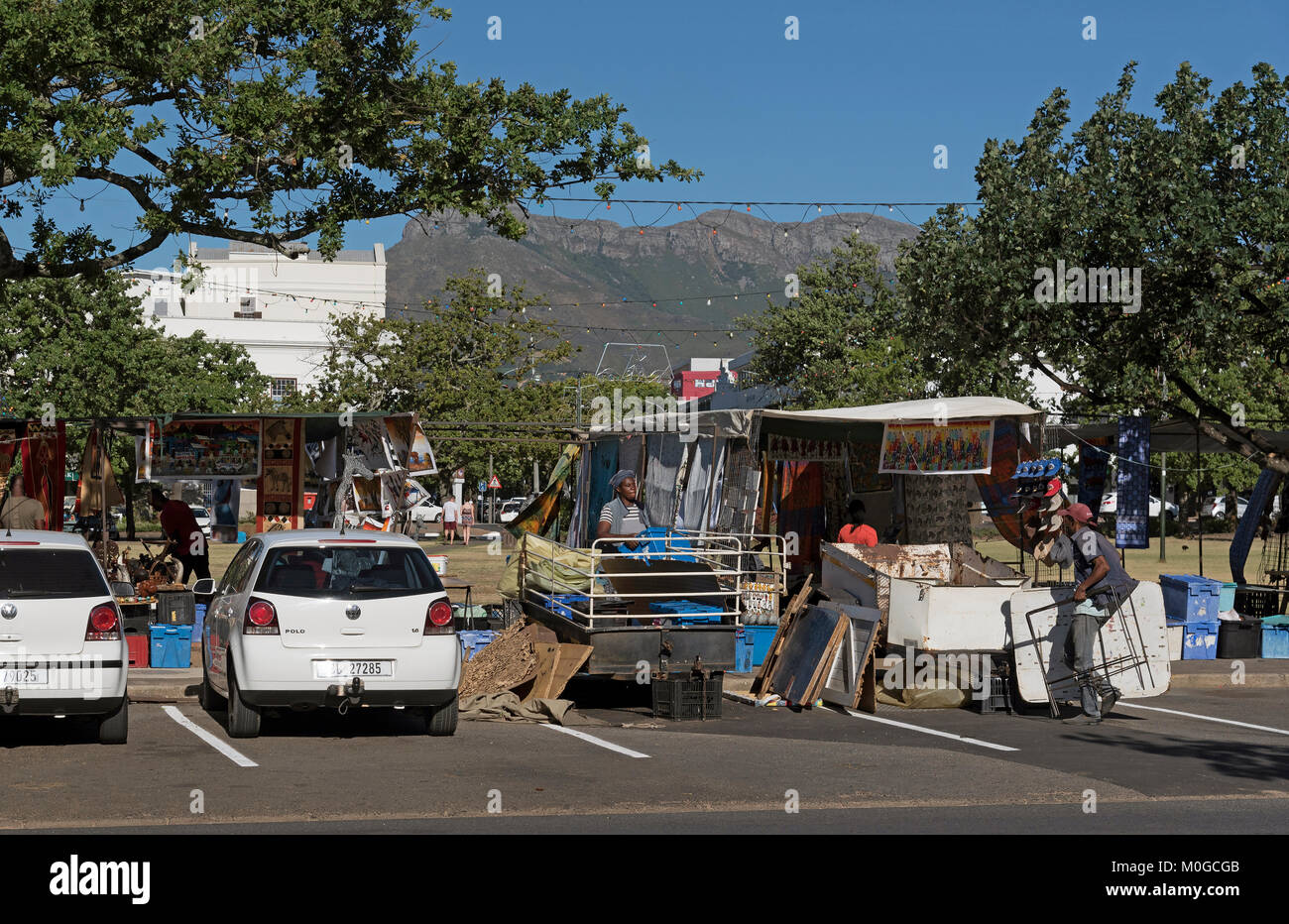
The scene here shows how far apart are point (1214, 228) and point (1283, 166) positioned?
1551 millimetres

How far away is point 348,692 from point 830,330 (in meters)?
45.7

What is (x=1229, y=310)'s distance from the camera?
2102 cm

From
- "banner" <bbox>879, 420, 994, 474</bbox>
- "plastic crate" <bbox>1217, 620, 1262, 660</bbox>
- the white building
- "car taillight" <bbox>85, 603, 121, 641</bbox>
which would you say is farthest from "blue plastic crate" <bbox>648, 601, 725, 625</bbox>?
the white building

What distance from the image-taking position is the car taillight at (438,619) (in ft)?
37.2

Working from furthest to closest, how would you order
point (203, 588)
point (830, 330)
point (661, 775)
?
point (830, 330) → point (203, 588) → point (661, 775)

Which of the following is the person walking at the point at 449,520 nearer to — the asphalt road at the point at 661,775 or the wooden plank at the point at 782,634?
the wooden plank at the point at 782,634

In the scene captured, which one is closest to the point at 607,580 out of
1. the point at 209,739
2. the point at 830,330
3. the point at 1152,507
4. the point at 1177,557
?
the point at 209,739

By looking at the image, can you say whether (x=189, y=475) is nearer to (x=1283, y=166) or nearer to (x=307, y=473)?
(x=307, y=473)

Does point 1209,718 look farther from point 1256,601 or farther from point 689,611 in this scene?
point 1256,601

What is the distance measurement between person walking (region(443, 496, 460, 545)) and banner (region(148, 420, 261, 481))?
30.9 metres

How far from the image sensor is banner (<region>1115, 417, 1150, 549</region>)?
20016mm

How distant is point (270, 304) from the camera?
92.2 metres

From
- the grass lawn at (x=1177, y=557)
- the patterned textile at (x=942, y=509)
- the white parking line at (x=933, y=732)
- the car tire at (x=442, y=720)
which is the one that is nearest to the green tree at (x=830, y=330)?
the grass lawn at (x=1177, y=557)
